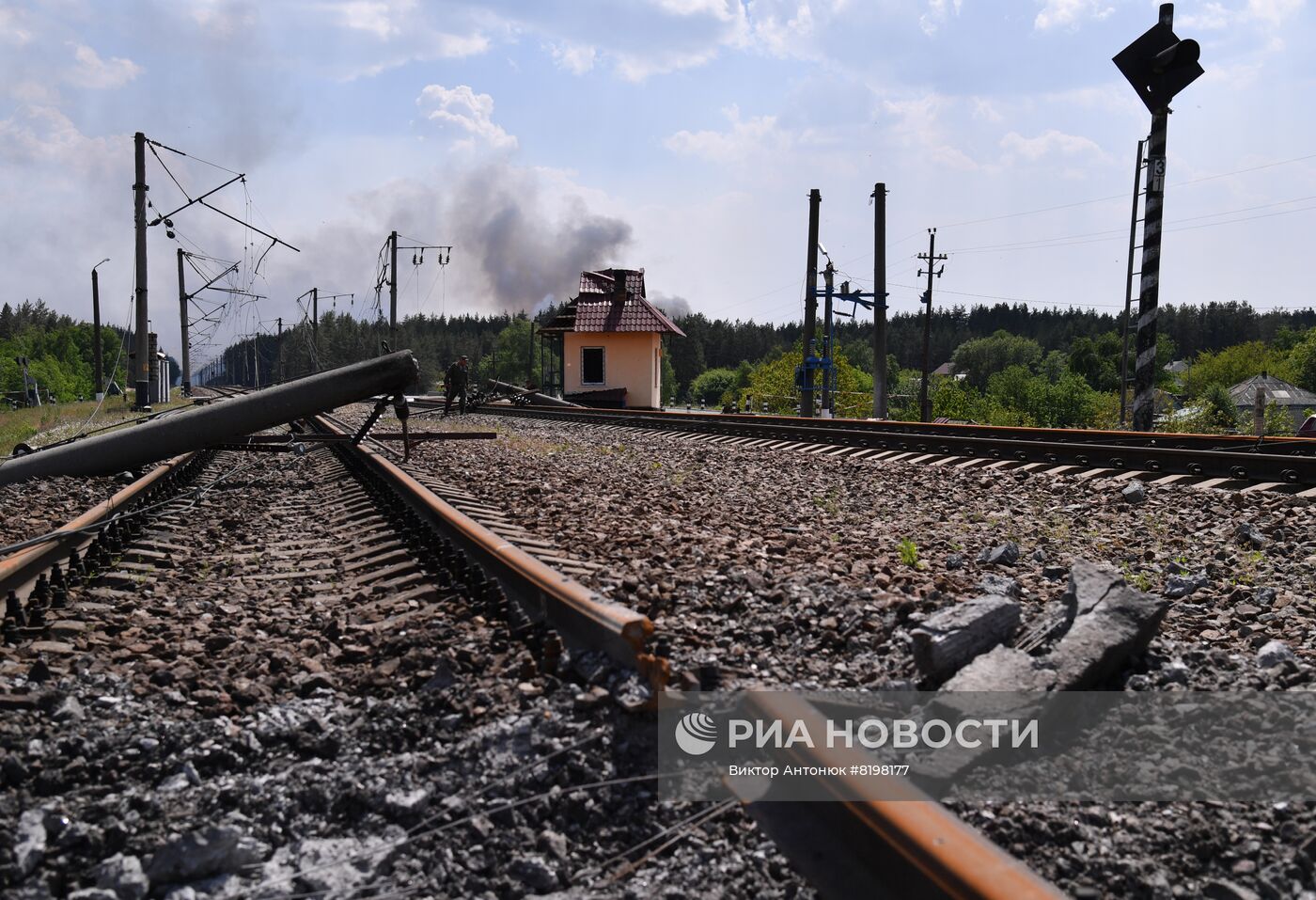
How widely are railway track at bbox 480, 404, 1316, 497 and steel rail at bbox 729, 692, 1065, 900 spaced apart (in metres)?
5.82

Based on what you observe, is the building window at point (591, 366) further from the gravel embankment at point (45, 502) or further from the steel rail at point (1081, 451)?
the gravel embankment at point (45, 502)

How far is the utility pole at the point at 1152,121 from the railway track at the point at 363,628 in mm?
10114

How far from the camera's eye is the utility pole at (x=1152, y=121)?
40.8ft

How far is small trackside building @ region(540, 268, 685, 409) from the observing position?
37.1 metres

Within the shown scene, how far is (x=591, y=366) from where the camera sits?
125 feet

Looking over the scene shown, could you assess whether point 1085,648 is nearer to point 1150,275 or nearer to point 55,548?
point 55,548

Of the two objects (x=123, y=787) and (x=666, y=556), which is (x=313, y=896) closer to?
(x=123, y=787)

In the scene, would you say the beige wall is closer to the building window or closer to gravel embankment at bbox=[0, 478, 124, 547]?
the building window

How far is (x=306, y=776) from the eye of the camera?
8.14 ft

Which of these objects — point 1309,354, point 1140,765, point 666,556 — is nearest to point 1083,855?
point 1140,765

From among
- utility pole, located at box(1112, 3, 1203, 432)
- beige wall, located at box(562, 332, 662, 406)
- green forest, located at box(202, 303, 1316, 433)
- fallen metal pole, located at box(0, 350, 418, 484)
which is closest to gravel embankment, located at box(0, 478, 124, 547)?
fallen metal pole, located at box(0, 350, 418, 484)

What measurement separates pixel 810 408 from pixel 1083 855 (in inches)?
1108

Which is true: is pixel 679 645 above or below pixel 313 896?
above

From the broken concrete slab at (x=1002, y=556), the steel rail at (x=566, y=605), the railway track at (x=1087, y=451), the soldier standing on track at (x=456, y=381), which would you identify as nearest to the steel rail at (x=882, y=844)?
the steel rail at (x=566, y=605)
